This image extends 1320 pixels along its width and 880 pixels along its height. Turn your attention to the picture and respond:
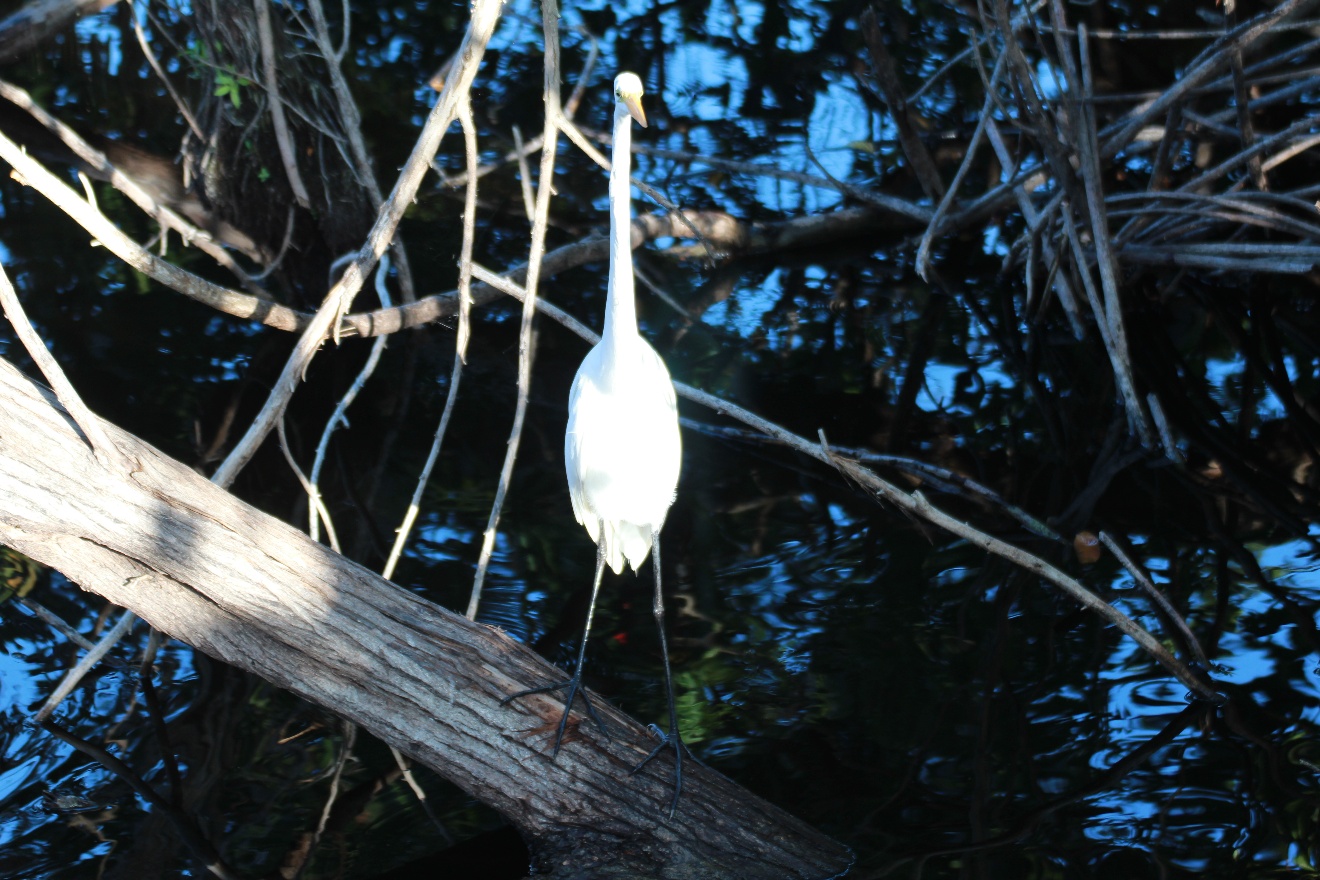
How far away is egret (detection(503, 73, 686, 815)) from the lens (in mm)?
2646

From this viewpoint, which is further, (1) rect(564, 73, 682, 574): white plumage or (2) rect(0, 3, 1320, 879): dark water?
(2) rect(0, 3, 1320, 879): dark water

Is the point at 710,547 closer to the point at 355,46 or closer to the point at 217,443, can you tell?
the point at 217,443

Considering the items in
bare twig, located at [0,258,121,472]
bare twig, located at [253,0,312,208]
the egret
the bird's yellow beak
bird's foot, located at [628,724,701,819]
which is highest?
bare twig, located at [253,0,312,208]

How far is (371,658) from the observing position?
2543mm

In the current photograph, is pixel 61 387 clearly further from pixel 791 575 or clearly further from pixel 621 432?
pixel 791 575

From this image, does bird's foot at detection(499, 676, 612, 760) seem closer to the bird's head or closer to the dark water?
the dark water

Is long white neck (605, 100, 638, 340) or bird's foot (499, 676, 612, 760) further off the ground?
long white neck (605, 100, 638, 340)

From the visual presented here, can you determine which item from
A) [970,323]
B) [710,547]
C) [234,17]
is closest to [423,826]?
[710,547]

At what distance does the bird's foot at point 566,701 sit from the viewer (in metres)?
2.55

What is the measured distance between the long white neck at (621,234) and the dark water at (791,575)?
3.99ft

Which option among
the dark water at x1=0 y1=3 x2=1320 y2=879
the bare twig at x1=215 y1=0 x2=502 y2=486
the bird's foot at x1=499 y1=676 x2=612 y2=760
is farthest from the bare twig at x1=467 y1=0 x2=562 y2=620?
the dark water at x1=0 y1=3 x2=1320 y2=879

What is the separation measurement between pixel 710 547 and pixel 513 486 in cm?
88

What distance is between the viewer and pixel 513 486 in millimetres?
4406

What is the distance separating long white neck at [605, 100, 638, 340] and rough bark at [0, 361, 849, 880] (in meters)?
0.86
